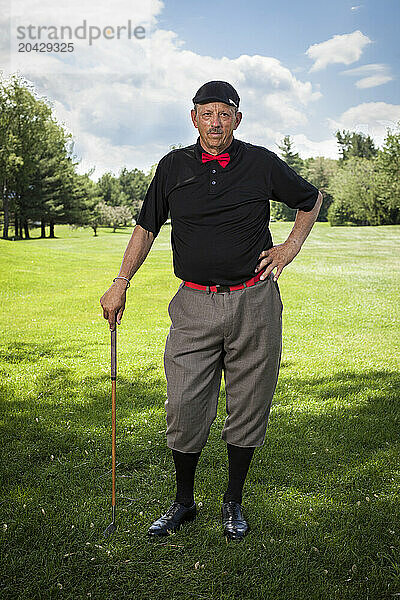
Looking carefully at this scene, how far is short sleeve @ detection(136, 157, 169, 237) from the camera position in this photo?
282 centimetres

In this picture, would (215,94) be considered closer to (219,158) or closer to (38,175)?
(219,158)

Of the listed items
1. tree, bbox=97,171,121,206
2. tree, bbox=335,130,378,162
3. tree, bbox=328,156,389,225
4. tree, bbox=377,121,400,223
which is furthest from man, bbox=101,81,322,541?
tree, bbox=335,130,378,162

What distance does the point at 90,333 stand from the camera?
8.45m

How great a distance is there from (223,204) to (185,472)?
1.23 m

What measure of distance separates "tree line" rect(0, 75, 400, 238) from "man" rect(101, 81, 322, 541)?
29270mm

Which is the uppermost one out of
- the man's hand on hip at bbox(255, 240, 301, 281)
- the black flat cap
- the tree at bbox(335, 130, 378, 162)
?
the tree at bbox(335, 130, 378, 162)

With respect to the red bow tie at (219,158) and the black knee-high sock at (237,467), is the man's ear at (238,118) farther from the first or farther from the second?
the black knee-high sock at (237,467)

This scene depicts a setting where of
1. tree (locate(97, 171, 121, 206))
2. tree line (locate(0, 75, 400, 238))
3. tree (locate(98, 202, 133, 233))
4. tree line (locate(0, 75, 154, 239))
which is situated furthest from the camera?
tree (locate(97, 171, 121, 206))

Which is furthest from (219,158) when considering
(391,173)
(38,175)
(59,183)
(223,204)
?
(59,183)

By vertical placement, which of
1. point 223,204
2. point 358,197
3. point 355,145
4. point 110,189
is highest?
point 355,145

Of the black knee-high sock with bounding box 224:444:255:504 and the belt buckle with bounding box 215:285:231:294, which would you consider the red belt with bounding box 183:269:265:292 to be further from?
the black knee-high sock with bounding box 224:444:255:504

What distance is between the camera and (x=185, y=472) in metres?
3.00

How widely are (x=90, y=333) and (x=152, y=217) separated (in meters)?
5.74

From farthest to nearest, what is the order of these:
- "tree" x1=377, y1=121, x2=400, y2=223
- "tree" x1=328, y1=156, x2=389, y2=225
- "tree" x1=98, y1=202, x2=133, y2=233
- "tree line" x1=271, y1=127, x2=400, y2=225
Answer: "tree" x1=98, y1=202, x2=133, y2=233, "tree" x1=328, y1=156, x2=389, y2=225, "tree line" x1=271, y1=127, x2=400, y2=225, "tree" x1=377, y1=121, x2=400, y2=223
